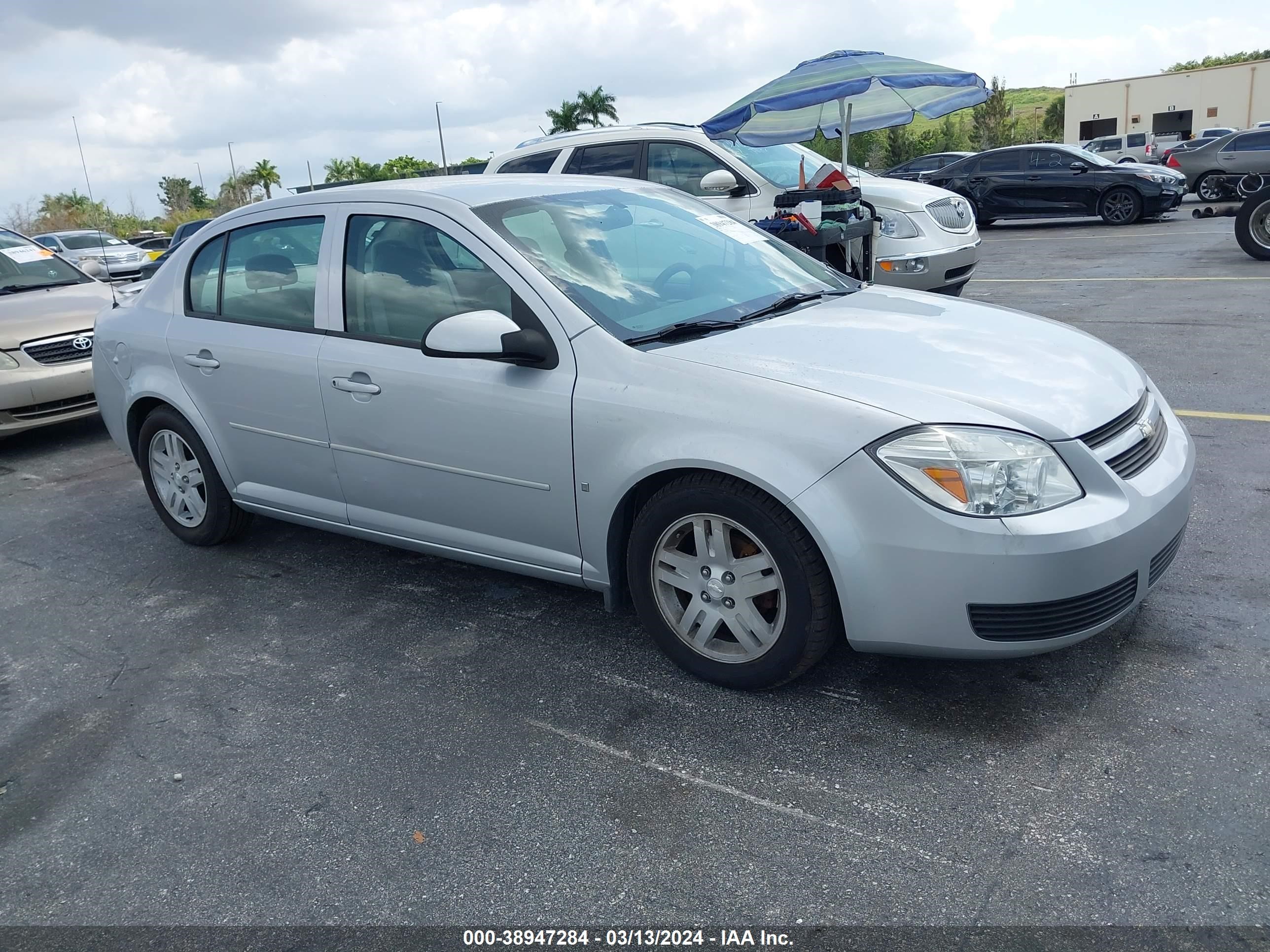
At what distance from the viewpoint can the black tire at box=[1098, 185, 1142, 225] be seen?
17953 millimetres

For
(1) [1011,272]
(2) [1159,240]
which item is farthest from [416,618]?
(2) [1159,240]

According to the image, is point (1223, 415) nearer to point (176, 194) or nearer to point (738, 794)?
point (738, 794)

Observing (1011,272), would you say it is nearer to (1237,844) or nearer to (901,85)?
(901,85)

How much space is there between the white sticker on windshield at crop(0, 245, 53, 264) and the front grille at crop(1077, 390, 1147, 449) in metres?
8.22

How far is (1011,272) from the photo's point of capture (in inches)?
519

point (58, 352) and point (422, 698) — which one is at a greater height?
point (58, 352)

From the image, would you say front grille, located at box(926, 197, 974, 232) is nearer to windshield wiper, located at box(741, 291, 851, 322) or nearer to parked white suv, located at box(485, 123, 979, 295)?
parked white suv, located at box(485, 123, 979, 295)

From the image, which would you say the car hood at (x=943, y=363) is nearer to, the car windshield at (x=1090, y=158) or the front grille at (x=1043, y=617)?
the front grille at (x=1043, y=617)

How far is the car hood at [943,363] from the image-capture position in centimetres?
297

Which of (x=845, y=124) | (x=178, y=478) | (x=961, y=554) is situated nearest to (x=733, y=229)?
(x=961, y=554)

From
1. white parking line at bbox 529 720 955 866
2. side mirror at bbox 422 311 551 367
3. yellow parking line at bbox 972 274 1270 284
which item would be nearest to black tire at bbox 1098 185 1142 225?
yellow parking line at bbox 972 274 1270 284

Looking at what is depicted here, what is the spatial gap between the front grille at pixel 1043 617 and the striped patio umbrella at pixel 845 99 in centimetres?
679

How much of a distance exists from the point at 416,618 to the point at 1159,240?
564 inches

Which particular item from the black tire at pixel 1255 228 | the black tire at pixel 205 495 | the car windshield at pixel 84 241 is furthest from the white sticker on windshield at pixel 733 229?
the car windshield at pixel 84 241
